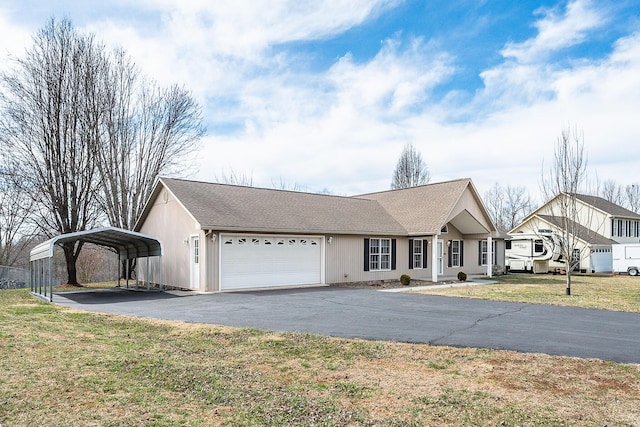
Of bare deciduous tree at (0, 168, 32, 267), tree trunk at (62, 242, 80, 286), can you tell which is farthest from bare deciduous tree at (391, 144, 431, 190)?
bare deciduous tree at (0, 168, 32, 267)

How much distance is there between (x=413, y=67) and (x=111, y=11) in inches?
381

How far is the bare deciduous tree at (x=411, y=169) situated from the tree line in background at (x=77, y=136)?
24.0 metres

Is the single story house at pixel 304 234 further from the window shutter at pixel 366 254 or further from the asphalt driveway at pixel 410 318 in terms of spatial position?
the asphalt driveway at pixel 410 318

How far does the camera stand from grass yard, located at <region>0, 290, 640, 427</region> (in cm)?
471

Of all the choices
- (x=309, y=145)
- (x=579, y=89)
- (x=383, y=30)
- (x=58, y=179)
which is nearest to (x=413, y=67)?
(x=383, y=30)

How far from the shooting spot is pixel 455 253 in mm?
25641

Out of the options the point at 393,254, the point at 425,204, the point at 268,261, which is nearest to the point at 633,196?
the point at 425,204

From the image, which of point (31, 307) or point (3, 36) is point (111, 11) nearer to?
point (31, 307)

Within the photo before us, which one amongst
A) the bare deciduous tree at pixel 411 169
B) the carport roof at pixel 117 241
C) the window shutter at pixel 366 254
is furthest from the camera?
the bare deciduous tree at pixel 411 169

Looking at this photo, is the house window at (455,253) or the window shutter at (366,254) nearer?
the window shutter at (366,254)

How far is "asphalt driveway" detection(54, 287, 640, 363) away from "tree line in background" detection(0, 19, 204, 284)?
830cm

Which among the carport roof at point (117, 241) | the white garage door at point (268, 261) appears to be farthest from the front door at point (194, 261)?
the carport roof at point (117, 241)

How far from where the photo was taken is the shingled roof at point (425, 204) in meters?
21.9

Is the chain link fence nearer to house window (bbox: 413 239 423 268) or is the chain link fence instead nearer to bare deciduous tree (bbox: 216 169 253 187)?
house window (bbox: 413 239 423 268)
